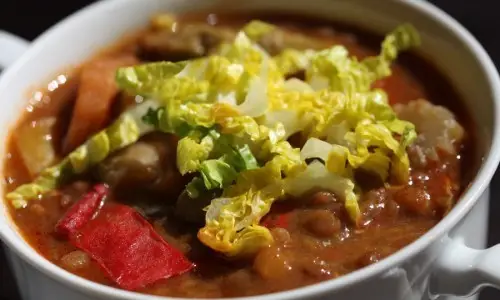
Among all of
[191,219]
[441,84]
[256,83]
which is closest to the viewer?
[191,219]

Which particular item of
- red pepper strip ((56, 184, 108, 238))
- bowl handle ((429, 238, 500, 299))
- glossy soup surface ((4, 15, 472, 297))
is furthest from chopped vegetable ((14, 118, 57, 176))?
bowl handle ((429, 238, 500, 299))

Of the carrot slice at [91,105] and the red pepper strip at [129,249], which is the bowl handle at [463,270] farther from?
the carrot slice at [91,105]

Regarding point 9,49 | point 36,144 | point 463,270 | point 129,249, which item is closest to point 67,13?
point 9,49

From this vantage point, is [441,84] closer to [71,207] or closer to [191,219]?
[191,219]

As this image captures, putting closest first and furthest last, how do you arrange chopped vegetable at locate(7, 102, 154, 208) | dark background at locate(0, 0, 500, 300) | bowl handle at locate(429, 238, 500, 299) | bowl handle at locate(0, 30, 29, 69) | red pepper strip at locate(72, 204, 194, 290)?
bowl handle at locate(429, 238, 500, 299), red pepper strip at locate(72, 204, 194, 290), chopped vegetable at locate(7, 102, 154, 208), bowl handle at locate(0, 30, 29, 69), dark background at locate(0, 0, 500, 300)

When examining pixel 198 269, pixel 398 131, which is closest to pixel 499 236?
pixel 398 131

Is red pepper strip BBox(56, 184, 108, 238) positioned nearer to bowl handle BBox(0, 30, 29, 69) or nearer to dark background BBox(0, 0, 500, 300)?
bowl handle BBox(0, 30, 29, 69)
